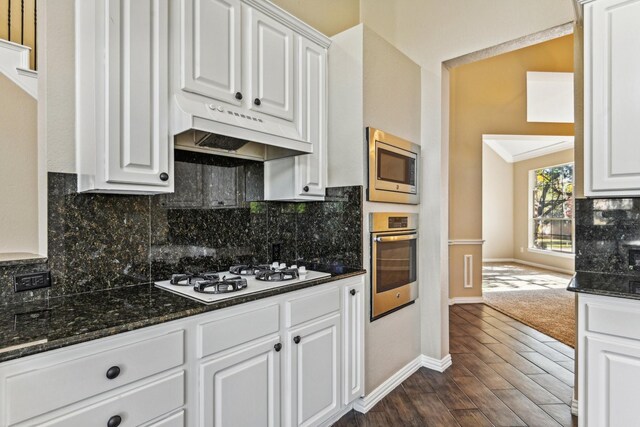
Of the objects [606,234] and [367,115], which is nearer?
[606,234]

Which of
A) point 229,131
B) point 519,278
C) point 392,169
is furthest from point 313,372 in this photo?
point 519,278

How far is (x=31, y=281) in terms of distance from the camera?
57.8 inches

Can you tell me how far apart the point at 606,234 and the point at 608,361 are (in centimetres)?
81

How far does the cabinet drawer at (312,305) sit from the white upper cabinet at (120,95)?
2.87ft

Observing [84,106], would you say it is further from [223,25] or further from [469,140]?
[469,140]

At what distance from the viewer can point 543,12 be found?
92.7 inches

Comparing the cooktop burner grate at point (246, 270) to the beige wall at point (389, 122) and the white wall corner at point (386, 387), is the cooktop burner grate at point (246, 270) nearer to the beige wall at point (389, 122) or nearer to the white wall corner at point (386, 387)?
the beige wall at point (389, 122)

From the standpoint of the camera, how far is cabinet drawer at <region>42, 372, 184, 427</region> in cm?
109

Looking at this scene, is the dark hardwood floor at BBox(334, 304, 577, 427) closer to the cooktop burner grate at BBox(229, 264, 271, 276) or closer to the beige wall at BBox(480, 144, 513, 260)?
the cooktop burner grate at BBox(229, 264, 271, 276)

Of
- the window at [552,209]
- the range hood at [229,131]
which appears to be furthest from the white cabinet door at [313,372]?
the window at [552,209]

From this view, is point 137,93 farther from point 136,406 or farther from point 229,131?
point 136,406

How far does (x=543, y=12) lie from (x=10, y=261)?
3.28 meters

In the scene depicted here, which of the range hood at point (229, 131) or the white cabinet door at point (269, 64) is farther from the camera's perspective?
the white cabinet door at point (269, 64)

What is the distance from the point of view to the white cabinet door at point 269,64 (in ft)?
6.53
